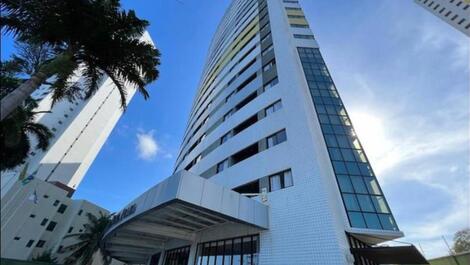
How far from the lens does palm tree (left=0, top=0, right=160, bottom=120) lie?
8625 mm

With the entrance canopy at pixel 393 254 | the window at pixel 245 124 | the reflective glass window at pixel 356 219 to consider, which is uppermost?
the window at pixel 245 124

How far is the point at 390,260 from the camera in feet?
32.8

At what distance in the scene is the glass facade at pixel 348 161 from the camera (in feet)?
38.4

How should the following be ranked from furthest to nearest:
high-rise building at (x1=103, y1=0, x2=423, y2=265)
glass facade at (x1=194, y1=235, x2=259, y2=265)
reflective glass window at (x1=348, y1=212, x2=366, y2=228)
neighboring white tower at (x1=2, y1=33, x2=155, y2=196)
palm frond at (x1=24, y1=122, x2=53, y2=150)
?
1. neighboring white tower at (x1=2, y1=33, x2=155, y2=196)
2. palm frond at (x1=24, y1=122, x2=53, y2=150)
3. glass facade at (x1=194, y1=235, x2=259, y2=265)
4. reflective glass window at (x1=348, y1=212, x2=366, y2=228)
5. high-rise building at (x1=103, y1=0, x2=423, y2=265)

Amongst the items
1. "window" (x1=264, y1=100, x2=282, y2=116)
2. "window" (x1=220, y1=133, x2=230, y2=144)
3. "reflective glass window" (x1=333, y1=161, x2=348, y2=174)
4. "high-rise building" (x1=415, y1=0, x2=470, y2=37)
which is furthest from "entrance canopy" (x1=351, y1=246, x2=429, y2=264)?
"high-rise building" (x1=415, y1=0, x2=470, y2=37)

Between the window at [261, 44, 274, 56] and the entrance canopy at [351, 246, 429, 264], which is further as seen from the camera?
the window at [261, 44, 274, 56]

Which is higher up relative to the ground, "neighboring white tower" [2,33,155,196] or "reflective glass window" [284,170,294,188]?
"neighboring white tower" [2,33,155,196]

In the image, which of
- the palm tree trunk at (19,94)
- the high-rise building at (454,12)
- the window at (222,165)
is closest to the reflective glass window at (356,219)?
the window at (222,165)

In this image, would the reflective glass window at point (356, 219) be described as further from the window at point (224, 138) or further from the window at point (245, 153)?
the window at point (224, 138)

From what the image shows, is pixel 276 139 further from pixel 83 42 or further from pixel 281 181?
pixel 83 42

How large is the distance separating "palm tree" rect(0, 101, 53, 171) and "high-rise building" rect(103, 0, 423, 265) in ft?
24.4

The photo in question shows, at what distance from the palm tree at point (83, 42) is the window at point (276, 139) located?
9.57 m

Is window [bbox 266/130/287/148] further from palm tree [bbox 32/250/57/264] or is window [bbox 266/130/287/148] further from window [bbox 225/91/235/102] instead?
palm tree [bbox 32/250/57/264]

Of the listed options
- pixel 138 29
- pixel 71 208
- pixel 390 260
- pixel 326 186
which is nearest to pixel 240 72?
pixel 138 29
